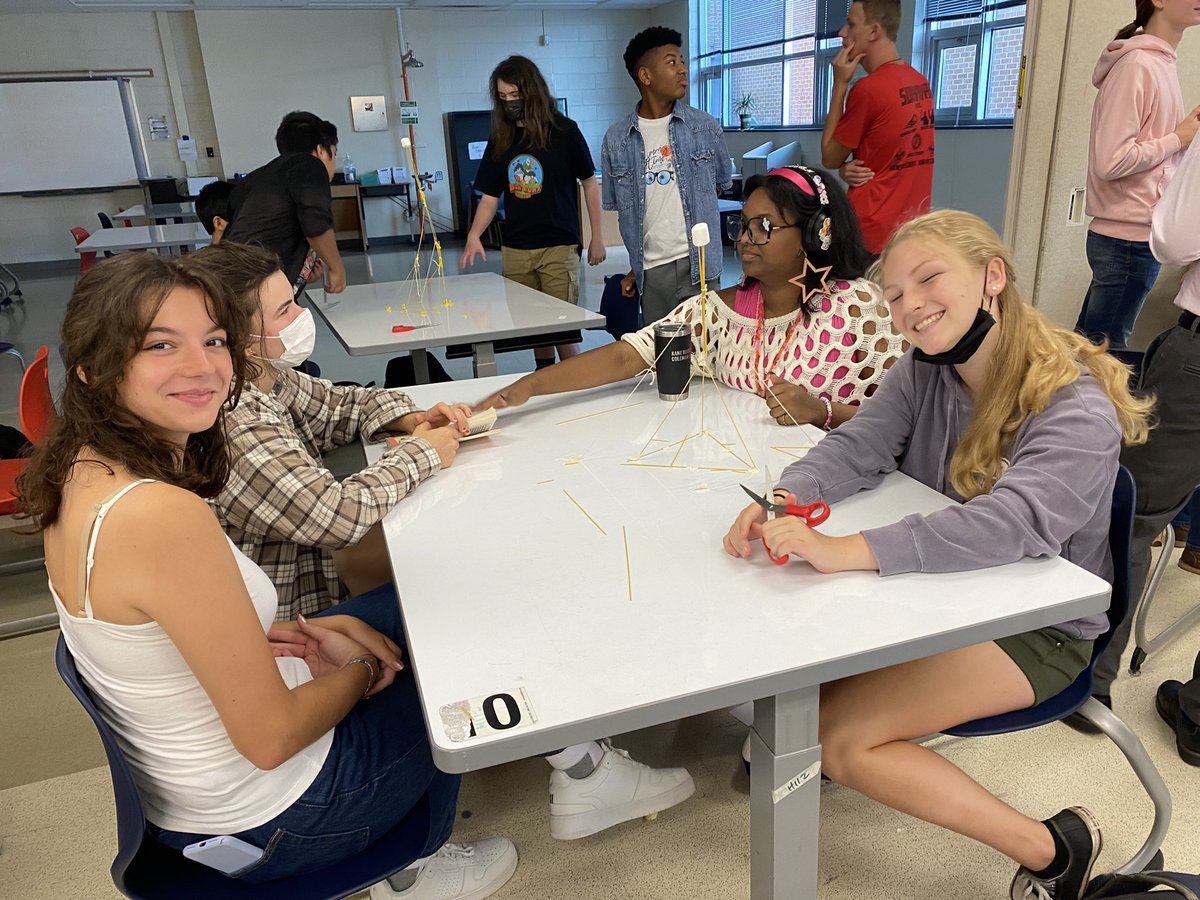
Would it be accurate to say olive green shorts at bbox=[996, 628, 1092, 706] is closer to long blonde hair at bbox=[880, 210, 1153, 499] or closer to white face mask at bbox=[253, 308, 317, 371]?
long blonde hair at bbox=[880, 210, 1153, 499]

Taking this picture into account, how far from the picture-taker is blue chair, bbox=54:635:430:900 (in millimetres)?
1084

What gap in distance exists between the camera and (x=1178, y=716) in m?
2.00

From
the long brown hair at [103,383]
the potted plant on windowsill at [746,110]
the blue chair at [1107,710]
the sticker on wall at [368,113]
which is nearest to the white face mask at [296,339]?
Result: the long brown hair at [103,383]

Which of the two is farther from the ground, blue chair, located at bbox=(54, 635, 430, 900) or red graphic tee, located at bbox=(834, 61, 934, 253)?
red graphic tee, located at bbox=(834, 61, 934, 253)

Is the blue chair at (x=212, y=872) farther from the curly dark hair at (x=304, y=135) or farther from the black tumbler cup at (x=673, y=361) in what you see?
the curly dark hair at (x=304, y=135)

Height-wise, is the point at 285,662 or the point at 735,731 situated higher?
the point at 285,662

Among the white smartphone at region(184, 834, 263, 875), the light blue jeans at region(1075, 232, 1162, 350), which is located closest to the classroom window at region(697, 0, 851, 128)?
the light blue jeans at region(1075, 232, 1162, 350)

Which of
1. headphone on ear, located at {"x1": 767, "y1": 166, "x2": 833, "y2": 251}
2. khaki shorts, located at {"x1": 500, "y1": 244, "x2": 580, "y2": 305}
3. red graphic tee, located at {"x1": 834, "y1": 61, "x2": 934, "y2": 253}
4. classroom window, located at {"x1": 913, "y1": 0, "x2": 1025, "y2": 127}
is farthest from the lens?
classroom window, located at {"x1": 913, "y1": 0, "x2": 1025, "y2": 127}

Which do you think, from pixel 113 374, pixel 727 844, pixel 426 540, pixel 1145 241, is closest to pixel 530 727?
pixel 426 540

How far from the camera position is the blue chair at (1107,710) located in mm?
1377

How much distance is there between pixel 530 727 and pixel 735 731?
4.22 feet

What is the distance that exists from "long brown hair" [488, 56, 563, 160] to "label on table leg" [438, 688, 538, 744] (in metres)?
3.47

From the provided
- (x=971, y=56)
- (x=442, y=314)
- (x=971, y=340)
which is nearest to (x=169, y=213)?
(x=442, y=314)

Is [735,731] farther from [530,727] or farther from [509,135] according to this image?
[509,135]
